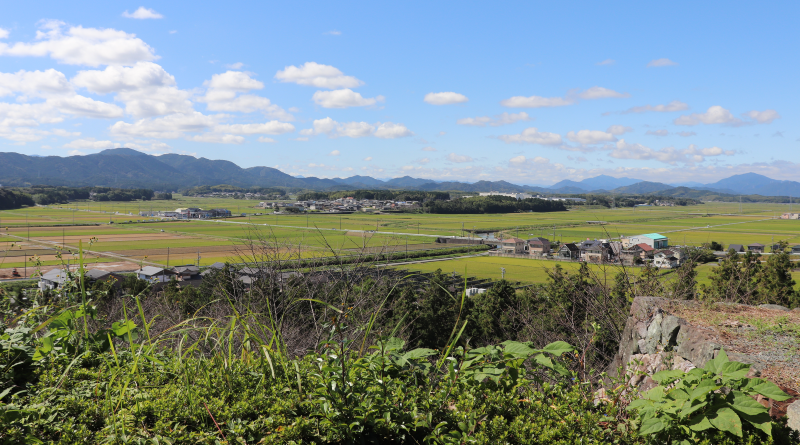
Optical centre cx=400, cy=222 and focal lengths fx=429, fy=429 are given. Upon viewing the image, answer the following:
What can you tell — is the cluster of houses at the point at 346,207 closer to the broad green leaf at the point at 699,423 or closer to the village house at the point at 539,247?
the village house at the point at 539,247

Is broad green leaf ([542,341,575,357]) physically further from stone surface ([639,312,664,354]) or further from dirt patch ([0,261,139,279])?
dirt patch ([0,261,139,279])

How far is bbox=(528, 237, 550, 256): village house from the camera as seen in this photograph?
144ft

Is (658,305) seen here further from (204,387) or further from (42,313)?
(42,313)

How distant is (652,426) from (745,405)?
0.34 m

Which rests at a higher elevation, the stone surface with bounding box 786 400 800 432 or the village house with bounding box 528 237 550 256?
the stone surface with bounding box 786 400 800 432

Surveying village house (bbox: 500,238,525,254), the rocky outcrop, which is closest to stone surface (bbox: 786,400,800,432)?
the rocky outcrop

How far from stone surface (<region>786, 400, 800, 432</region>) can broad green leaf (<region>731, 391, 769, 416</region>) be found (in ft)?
2.57

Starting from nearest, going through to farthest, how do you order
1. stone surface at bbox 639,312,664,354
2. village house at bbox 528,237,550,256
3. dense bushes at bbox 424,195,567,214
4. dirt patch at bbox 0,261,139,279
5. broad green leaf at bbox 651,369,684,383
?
broad green leaf at bbox 651,369,684,383 → stone surface at bbox 639,312,664,354 → dirt patch at bbox 0,261,139,279 → village house at bbox 528,237,550,256 → dense bushes at bbox 424,195,567,214

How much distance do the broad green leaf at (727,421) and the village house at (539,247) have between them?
43.4 m

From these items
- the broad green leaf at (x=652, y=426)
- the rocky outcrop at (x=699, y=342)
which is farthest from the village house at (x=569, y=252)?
the broad green leaf at (x=652, y=426)

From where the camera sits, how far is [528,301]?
1620cm

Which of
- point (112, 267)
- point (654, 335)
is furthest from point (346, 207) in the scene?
point (654, 335)

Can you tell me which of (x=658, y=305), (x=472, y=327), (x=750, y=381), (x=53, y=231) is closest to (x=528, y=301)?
(x=472, y=327)

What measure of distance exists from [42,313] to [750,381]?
151 inches
